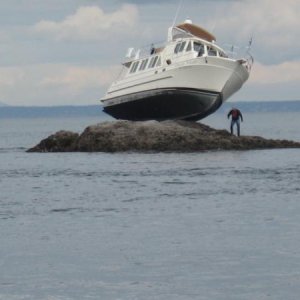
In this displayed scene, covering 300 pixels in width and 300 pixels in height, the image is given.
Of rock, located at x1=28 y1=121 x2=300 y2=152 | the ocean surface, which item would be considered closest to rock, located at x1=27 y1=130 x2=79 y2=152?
rock, located at x1=28 y1=121 x2=300 y2=152

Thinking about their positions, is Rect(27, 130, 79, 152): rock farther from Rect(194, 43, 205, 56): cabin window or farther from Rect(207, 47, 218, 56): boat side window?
Rect(207, 47, 218, 56): boat side window

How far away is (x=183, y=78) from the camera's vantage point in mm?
53156

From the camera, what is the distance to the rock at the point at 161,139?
163 ft

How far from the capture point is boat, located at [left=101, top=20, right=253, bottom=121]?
175ft

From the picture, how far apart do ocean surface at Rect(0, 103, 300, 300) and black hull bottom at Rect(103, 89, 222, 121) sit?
12525mm

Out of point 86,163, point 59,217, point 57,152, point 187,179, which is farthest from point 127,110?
point 59,217

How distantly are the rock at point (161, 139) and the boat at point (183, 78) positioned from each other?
182cm

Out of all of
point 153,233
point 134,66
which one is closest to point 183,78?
point 134,66

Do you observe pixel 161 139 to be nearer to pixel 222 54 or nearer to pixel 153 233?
pixel 222 54

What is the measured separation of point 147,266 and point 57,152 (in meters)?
35.8

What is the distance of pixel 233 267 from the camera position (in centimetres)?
1831

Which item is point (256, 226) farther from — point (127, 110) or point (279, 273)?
point (127, 110)

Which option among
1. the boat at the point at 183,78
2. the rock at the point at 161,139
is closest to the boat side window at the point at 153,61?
the boat at the point at 183,78

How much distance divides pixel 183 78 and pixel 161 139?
452 cm
